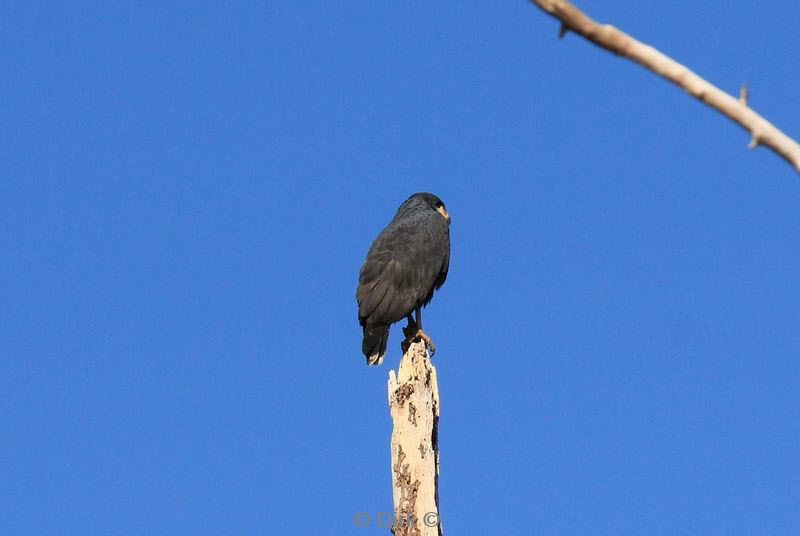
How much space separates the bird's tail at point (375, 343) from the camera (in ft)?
30.5

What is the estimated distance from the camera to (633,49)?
2.67m

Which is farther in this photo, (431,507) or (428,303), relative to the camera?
(428,303)

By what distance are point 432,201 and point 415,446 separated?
4.06 m

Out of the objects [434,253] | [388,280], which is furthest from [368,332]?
[434,253]

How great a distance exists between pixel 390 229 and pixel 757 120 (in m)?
8.05

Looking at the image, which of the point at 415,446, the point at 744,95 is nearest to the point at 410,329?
the point at 415,446

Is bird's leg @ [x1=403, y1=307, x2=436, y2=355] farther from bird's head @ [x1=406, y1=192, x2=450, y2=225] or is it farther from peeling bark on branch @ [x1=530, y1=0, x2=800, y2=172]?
peeling bark on branch @ [x1=530, y1=0, x2=800, y2=172]

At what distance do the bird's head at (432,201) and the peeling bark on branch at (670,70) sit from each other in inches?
334

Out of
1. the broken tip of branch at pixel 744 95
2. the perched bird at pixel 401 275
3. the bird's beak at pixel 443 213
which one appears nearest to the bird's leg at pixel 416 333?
the perched bird at pixel 401 275

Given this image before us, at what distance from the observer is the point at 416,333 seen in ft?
32.6

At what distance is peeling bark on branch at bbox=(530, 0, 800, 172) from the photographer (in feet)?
8.23

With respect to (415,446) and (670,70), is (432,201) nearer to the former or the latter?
(415,446)

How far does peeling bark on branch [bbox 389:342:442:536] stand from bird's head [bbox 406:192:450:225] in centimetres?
336

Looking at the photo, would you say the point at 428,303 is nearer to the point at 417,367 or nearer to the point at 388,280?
the point at 388,280
